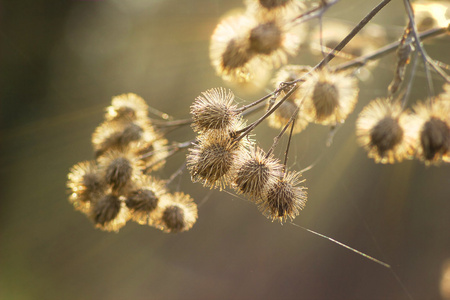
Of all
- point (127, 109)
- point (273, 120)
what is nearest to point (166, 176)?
point (127, 109)

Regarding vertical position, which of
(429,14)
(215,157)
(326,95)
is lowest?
(215,157)

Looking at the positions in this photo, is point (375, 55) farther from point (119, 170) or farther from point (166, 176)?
point (166, 176)

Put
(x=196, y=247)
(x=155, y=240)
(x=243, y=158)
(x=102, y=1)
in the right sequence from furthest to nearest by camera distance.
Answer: (x=102, y=1), (x=155, y=240), (x=196, y=247), (x=243, y=158)

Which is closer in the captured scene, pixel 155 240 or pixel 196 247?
pixel 196 247

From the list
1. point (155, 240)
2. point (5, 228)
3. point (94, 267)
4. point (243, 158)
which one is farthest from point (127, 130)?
point (5, 228)

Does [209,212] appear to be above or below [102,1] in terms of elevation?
below

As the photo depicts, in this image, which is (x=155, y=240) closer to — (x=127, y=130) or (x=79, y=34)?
(x=127, y=130)
